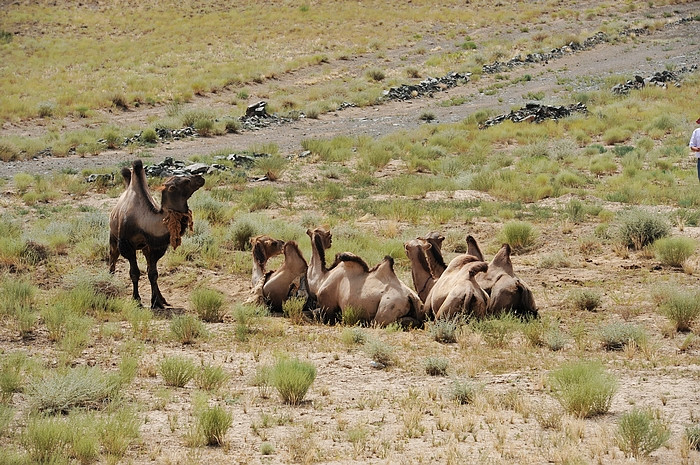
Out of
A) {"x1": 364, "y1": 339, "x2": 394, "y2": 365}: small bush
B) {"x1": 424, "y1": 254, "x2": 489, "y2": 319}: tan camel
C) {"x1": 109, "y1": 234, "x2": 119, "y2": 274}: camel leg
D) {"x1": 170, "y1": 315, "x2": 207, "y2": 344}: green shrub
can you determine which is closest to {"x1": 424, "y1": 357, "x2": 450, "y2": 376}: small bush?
{"x1": 364, "y1": 339, "x2": 394, "y2": 365}: small bush

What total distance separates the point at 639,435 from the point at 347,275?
5552 millimetres

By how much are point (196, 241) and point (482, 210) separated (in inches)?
260

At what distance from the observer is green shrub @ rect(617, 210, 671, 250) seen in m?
15.8

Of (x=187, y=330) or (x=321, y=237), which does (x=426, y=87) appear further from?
(x=187, y=330)

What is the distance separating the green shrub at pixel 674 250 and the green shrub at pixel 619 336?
4745 mm

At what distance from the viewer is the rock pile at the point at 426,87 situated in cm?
4231

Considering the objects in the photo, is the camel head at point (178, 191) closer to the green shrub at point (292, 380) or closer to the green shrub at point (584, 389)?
the green shrub at point (292, 380)

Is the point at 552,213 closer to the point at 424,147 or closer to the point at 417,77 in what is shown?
the point at 424,147

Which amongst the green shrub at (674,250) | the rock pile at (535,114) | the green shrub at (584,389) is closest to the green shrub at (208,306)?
the green shrub at (584,389)

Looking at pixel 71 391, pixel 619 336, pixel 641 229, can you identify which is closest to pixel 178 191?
pixel 71 391

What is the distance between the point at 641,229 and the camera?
51.9 feet

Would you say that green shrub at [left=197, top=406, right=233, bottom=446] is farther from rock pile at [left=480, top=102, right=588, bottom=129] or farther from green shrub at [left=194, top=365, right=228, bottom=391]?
rock pile at [left=480, top=102, right=588, bottom=129]

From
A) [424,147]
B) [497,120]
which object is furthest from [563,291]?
[497,120]

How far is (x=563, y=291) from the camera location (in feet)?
43.3
